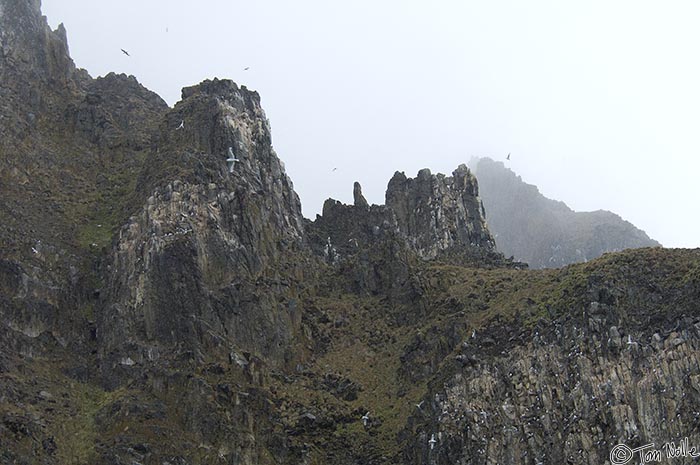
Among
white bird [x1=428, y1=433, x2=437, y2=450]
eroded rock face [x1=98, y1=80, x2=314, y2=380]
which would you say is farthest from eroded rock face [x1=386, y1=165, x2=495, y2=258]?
white bird [x1=428, y1=433, x2=437, y2=450]

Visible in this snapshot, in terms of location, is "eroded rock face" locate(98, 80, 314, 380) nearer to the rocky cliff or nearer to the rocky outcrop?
the rocky cliff

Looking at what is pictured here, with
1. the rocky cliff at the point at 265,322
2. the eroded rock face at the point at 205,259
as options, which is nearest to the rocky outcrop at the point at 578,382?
the rocky cliff at the point at 265,322

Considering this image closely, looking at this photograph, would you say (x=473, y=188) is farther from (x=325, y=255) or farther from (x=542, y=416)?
(x=542, y=416)

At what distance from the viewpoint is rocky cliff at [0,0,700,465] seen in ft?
327

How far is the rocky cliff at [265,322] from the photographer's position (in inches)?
3927

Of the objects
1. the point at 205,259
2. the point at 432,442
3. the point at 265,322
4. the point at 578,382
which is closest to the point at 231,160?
the point at 205,259

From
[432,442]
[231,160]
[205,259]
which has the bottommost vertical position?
[432,442]

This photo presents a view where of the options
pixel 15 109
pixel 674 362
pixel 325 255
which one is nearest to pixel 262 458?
pixel 674 362

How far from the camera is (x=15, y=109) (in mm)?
151500

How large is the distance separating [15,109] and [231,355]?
64.8m

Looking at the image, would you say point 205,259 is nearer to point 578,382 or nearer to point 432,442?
point 432,442

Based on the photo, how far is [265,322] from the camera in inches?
4840

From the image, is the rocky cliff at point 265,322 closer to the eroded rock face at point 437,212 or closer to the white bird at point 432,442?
the white bird at point 432,442

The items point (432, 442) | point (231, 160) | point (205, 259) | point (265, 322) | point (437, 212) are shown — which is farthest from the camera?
point (437, 212)
